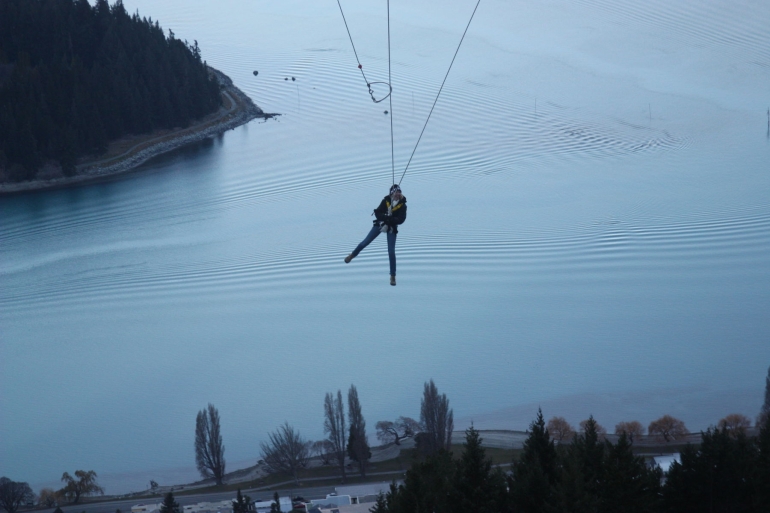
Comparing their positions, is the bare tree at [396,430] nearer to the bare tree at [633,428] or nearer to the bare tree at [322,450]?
the bare tree at [322,450]

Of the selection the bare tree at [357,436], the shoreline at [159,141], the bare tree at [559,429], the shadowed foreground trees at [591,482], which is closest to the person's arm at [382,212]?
the shadowed foreground trees at [591,482]

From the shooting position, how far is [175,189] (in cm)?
1437

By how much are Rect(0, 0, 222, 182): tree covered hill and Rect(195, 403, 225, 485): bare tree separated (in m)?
10.5

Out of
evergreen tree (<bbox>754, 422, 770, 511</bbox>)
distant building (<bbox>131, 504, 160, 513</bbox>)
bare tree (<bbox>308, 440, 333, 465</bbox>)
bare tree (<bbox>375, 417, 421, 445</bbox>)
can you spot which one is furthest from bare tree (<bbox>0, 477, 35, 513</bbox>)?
evergreen tree (<bbox>754, 422, 770, 511</bbox>)

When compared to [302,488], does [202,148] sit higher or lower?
higher

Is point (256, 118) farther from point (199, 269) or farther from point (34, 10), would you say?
point (199, 269)

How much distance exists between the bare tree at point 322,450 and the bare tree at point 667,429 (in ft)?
9.58

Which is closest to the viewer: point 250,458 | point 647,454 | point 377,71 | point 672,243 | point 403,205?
point 403,205

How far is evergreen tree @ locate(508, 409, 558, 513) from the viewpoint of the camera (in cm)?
387

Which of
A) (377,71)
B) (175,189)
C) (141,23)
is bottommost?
(175,189)

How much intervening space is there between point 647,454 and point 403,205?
3.99 metres

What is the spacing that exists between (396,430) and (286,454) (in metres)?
1.10

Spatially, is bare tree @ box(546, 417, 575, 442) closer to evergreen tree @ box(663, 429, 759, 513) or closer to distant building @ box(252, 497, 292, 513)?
distant building @ box(252, 497, 292, 513)

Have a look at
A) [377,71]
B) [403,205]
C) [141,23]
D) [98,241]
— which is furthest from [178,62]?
[403,205]
